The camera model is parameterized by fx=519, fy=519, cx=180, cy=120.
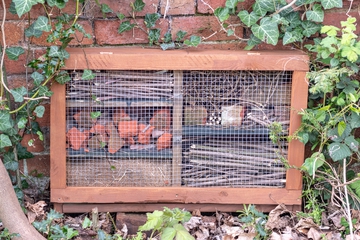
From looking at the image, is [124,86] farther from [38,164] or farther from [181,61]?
[38,164]

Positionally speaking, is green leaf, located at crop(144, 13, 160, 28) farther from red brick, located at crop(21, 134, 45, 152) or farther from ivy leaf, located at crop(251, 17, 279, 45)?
red brick, located at crop(21, 134, 45, 152)

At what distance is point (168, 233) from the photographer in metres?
2.03

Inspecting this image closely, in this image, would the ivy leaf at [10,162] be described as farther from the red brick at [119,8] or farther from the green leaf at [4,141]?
the red brick at [119,8]

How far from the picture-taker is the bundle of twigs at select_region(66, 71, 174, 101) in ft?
7.76

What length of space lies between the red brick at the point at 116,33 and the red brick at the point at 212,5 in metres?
0.18

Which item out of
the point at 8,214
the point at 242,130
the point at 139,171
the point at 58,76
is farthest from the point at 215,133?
the point at 8,214

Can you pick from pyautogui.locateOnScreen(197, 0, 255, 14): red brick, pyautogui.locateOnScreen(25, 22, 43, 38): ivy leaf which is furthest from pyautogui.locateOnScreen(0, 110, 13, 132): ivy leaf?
pyautogui.locateOnScreen(197, 0, 255, 14): red brick

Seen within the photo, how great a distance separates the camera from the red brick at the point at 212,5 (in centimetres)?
250

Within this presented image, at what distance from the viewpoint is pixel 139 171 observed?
2.46m

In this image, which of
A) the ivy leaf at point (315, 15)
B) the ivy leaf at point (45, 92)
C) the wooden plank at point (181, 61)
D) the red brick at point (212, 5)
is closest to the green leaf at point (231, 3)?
the red brick at point (212, 5)

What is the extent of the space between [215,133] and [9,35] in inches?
43.5

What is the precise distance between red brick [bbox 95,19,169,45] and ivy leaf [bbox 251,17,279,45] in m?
0.46

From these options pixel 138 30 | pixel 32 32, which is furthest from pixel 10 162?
pixel 138 30

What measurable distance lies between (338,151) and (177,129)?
2.42 feet
